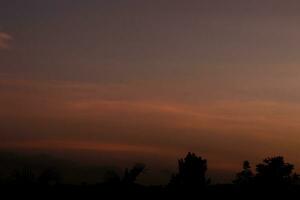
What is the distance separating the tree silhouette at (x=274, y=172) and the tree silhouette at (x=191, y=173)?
5.68m

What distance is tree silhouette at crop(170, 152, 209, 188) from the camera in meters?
92.9

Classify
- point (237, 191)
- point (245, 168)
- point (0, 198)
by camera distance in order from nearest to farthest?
point (0, 198)
point (237, 191)
point (245, 168)

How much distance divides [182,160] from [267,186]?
9340 mm

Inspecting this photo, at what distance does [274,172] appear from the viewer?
92.2 meters

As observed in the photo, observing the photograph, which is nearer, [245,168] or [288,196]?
[288,196]

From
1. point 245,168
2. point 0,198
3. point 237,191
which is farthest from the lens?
point 245,168

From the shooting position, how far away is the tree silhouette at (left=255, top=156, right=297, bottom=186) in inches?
3605

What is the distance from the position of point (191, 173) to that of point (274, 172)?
8561 mm

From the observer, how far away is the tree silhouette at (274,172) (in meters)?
91.6

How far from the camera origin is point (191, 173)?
93625 mm

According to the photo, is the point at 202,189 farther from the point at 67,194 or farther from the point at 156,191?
the point at 67,194

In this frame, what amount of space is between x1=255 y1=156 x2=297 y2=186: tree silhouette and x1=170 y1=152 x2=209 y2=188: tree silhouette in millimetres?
5679

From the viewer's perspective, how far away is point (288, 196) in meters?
88.6

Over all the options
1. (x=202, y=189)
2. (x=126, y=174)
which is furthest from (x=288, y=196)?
(x=126, y=174)
